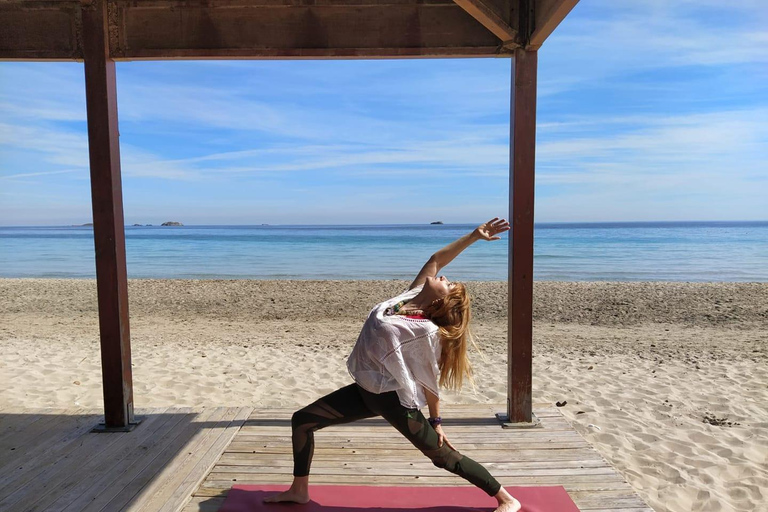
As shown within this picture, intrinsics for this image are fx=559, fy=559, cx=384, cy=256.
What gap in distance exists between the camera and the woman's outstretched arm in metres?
2.77

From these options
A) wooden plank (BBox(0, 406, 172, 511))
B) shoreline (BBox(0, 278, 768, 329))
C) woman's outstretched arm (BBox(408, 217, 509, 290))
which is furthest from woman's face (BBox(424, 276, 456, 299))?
shoreline (BBox(0, 278, 768, 329))

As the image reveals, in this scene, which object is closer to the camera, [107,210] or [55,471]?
[55,471]

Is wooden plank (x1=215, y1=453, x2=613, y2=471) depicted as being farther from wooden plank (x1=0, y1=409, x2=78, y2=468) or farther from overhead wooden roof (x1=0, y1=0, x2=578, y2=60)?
overhead wooden roof (x1=0, y1=0, x2=578, y2=60)

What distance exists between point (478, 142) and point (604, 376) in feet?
205

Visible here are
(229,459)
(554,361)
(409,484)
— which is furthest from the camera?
(554,361)

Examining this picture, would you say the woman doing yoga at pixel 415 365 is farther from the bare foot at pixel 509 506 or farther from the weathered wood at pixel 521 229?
the weathered wood at pixel 521 229

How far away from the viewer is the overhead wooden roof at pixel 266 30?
13.0 ft

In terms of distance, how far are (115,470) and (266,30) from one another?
308cm

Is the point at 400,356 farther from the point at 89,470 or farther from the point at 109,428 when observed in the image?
the point at 109,428

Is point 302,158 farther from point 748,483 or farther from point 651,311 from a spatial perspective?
point 748,483


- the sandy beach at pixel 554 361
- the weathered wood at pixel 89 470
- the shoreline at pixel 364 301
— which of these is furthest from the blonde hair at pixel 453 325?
the shoreline at pixel 364 301

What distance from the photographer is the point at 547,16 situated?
3457 mm

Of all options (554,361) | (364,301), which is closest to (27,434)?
(554,361)

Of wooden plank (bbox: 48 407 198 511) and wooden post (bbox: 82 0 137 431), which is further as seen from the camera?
wooden post (bbox: 82 0 137 431)
